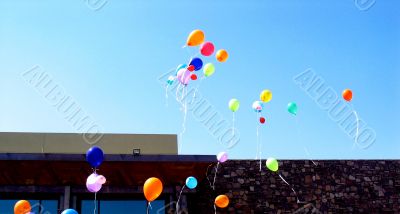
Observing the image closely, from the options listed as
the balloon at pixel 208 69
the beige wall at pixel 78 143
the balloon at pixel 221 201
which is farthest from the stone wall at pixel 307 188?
the balloon at pixel 208 69

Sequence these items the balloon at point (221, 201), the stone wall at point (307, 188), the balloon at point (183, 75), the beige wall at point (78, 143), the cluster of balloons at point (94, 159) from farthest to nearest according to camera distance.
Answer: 1. the beige wall at point (78, 143)
2. the stone wall at point (307, 188)
3. the balloon at point (221, 201)
4. the balloon at point (183, 75)
5. the cluster of balloons at point (94, 159)

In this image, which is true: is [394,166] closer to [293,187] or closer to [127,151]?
[293,187]

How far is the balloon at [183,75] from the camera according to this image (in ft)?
26.9

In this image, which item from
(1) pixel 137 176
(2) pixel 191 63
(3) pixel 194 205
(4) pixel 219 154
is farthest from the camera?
(3) pixel 194 205

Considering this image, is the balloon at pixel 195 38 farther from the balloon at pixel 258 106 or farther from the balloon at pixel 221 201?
the balloon at pixel 221 201

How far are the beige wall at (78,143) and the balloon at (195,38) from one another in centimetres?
369

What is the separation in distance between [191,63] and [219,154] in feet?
5.85

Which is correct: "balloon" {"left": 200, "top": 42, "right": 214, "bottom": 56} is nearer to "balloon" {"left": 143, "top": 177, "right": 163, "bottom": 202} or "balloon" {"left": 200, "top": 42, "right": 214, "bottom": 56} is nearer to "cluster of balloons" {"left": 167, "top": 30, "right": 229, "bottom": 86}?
"cluster of balloons" {"left": 167, "top": 30, "right": 229, "bottom": 86}

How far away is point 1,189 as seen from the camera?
377 inches

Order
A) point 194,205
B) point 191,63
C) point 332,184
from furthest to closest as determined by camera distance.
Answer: point 332,184
point 194,205
point 191,63

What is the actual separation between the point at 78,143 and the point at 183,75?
3.85 m

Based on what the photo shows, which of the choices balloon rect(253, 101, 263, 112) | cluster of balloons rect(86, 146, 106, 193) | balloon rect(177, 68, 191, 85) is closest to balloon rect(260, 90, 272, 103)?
balloon rect(253, 101, 263, 112)

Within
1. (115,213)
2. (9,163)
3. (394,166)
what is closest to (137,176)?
(115,213)

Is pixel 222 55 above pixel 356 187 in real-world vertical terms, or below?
above
